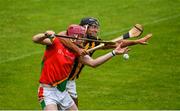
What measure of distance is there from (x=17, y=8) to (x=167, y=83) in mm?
8606

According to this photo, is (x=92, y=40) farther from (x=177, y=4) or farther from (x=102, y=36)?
(x=177, y=4)

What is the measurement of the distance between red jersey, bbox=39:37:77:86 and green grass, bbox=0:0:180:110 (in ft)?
17.1

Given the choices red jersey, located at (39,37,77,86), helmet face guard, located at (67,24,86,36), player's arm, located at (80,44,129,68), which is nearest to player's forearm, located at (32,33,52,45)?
red jersey, located at (39,37,77,86)

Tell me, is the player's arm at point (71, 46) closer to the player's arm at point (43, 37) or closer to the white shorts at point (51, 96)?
the player's arm at point (43, 37)

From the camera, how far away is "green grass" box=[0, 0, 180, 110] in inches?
886

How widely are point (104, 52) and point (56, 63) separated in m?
9.79

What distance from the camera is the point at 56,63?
54.3ft

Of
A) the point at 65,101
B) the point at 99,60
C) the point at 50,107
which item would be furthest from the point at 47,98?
the point at 99,60

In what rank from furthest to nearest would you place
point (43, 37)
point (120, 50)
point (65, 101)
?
point (65, 101), point (120, 50), point (43, 37)

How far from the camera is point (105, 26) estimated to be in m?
28.6

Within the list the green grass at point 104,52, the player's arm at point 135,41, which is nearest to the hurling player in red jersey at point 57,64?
the player's arm at point 135,41

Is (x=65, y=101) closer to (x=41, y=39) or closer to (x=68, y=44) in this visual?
(x=68, y=44)

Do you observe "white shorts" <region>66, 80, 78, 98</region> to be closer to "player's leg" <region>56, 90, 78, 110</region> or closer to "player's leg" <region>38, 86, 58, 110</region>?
"player's leg" <region>56, 90, 78, 110</region>

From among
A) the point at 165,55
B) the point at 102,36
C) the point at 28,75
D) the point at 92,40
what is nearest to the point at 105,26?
the point at 102,36
